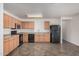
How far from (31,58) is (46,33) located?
786 cm

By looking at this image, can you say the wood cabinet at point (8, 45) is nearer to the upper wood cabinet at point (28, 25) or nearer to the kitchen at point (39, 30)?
the kitchen at point (39, 30)

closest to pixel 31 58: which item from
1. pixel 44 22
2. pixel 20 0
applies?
pixel 20 0

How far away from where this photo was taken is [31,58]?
1.73 meters

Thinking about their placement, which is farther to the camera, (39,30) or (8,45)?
(39,30)

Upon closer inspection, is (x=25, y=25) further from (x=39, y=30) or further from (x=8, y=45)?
(x=8, y=45)

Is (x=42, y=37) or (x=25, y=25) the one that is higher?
(x=25, y=25)

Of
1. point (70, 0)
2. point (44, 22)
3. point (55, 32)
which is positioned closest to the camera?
point (70, 0)

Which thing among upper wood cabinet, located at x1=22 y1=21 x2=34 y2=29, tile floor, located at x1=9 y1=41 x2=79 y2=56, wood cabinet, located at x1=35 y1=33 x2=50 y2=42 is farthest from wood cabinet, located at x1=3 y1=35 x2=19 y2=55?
upper wood cabinet, located at x1=22 y1=21 x2=34 y2=29

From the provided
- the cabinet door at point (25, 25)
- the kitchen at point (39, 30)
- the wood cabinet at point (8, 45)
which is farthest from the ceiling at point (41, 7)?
the cabinet door at point (25, 25)

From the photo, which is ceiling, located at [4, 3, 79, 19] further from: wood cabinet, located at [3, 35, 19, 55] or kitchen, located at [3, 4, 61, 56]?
kitchen, located at [3, 4, 61, 56]

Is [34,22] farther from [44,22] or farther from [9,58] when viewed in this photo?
[9,58]

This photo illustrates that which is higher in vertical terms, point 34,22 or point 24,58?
point 34,22

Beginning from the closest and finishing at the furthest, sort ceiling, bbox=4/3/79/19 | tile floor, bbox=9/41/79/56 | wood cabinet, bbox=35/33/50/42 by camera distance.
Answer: ceiling, bbox=4/3/79/19
tile floor, bbox=9/41/79/56
wood cabinet, bbox=35/33/50/42

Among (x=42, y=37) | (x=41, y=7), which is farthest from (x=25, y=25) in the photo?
(x=41, y=7)
